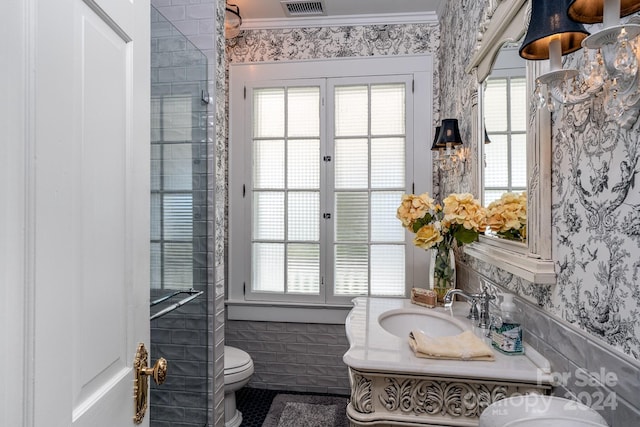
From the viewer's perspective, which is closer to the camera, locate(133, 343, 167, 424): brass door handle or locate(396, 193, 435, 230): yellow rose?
locate(133, 343, 167, 424): brass door handle

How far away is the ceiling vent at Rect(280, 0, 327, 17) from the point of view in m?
2.47

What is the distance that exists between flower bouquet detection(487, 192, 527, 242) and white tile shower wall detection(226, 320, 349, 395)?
153 centimetres

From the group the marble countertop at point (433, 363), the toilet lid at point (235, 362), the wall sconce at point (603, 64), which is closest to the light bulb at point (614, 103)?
the wall sconce at point (603, 64)

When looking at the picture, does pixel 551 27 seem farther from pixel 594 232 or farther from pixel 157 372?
pixel 157 372

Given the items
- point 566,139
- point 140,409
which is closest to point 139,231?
point 140,409

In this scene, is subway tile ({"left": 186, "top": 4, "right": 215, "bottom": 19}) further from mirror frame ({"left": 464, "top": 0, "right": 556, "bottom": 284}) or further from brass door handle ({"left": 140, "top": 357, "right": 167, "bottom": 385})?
brass door handle ({"left": 140, "top": 357, "right": 167, "bottom": 385})

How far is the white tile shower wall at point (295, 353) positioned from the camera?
2627 mm

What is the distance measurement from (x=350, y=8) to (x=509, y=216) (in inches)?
75.0

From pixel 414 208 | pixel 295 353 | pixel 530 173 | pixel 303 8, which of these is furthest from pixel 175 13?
pixel 295 353

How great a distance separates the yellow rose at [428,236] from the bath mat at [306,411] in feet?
4.15

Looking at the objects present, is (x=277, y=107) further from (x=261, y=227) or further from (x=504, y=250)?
(x=504, y=250)

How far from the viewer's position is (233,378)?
80.7 inches

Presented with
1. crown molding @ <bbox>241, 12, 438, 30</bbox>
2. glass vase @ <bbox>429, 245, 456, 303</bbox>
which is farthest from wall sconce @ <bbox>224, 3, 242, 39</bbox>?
glass vase @ <bbox>429, 245, 456, 303</bbox>

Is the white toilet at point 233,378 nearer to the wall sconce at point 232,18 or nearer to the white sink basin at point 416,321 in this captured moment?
the white sink basin at point 416,321
